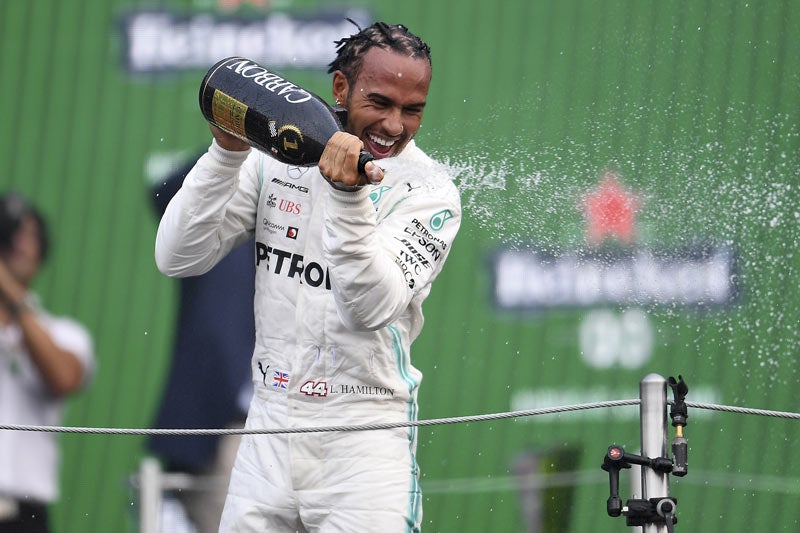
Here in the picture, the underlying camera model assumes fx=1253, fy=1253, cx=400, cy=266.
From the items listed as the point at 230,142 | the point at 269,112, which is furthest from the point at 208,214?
the point at 269,112

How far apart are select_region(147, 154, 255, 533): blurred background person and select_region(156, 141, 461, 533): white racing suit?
6.40 feet

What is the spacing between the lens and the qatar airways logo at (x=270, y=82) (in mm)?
2609

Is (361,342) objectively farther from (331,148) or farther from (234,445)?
(234,445)

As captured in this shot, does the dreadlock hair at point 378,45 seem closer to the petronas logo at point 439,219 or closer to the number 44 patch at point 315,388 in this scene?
the petronas logo at point 439,219

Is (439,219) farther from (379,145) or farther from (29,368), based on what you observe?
(29,368)

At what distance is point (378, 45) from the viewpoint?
2781mm

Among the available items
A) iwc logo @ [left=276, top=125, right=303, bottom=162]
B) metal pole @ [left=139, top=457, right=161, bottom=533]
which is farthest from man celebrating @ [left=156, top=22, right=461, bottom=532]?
metal pole @ [left=139, top=457, right=161, bottom=533]

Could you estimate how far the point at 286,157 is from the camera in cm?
257

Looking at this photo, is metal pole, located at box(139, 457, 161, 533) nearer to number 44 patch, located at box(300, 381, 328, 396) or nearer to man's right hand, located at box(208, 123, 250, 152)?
number 44 patch, located at box(300, 381, 328, 396)

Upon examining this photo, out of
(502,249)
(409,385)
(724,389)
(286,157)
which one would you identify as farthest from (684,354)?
(286,157)

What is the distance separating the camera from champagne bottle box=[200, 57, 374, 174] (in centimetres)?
253

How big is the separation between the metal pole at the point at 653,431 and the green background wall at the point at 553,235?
2.20m

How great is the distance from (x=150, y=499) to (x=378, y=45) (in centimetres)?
236

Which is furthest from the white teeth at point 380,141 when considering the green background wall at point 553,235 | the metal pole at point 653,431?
the green background wall at point 553,235
